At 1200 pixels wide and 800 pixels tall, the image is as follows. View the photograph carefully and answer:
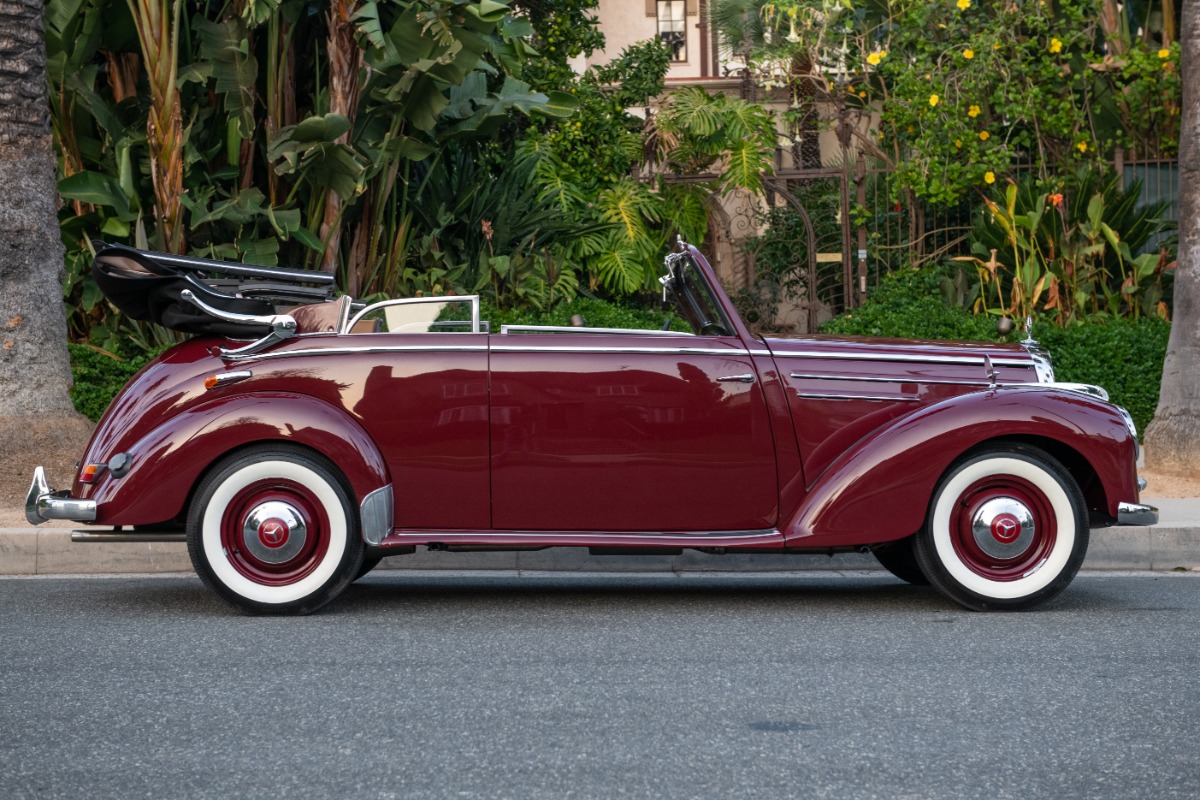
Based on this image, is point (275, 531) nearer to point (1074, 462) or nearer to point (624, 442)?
point (624, 442)

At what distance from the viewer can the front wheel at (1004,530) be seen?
6039 millimetres

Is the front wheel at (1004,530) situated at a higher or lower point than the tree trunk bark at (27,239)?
lower

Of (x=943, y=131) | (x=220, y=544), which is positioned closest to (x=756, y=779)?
(x=220, y=544)

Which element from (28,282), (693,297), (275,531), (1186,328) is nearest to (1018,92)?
(1186,328)

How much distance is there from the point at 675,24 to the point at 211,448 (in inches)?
682

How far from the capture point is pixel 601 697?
14.8 ft

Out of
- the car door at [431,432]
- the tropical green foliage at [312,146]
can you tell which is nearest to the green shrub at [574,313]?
the tropical green foliage at [312,146]

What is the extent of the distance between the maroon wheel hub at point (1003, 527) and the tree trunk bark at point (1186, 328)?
4575 mm

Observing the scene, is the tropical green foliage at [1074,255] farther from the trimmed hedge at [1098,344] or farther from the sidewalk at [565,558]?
the sidewalk at [565,558]

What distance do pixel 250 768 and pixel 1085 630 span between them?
344 cm

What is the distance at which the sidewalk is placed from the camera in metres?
7.45

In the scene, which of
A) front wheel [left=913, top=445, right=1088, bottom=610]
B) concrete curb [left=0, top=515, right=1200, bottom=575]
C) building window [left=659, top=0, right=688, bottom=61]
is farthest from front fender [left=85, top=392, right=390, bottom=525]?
building window [left=659, top=0, right=688, bottom=61]

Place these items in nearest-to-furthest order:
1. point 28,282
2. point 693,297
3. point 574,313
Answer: point 693,297, point 28,282, point 574,313

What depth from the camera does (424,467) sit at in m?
6.06
